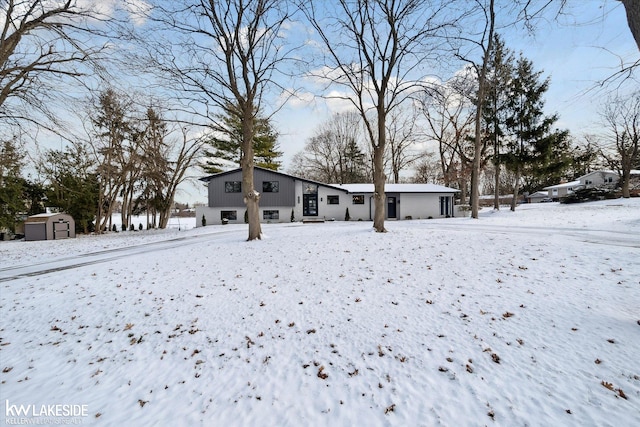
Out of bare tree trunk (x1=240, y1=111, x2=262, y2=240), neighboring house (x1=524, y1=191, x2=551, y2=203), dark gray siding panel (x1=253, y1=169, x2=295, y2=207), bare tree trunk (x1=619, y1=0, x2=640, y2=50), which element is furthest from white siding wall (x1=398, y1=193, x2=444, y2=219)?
neighboring house (x1=524, y1=191, x2=551, y2=203)

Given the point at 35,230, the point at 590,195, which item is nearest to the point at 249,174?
the point at 35,230

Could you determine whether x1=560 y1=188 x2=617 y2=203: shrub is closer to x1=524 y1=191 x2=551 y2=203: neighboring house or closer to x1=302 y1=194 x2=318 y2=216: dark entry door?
x1=302 y1=194 x2=318 y2=216: dark entry door

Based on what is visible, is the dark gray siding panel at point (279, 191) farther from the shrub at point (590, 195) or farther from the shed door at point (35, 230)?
the shrub at point (590, 195)

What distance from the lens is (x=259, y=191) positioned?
85.6 feet

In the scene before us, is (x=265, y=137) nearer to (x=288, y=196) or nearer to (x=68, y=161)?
(x=288, y=196)

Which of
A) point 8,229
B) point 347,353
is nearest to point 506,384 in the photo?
point 347,353

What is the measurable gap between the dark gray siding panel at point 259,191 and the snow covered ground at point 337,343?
60.9 feet

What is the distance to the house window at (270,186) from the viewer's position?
26281 mm

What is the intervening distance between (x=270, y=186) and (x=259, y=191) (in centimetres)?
118

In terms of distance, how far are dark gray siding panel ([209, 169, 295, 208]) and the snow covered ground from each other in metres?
18.6

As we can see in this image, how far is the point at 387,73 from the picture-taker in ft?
41.5

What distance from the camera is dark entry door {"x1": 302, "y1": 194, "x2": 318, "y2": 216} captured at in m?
27.3

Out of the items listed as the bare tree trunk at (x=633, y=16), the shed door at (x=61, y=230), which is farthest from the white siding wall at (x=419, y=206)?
the shed door at (x=61, y=230)

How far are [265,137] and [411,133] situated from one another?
1864 cm
